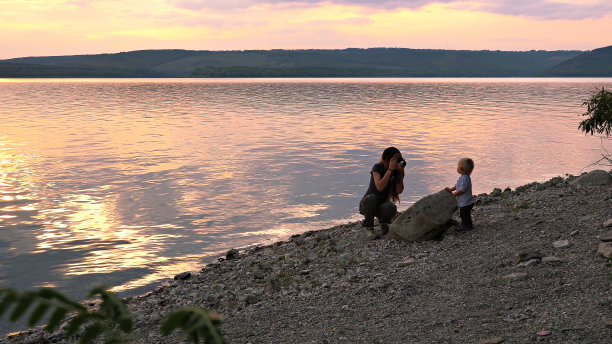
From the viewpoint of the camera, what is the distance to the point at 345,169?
963 inches

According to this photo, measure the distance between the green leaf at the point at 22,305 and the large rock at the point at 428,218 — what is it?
987 centimetres

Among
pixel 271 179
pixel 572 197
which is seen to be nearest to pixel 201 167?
pixel 271 179

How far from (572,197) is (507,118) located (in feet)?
133

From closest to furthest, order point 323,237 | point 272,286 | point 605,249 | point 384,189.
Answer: point 605,249 < point 272,286 < point 384,189 < point 323,237

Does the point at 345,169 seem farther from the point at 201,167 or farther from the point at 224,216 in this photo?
the point at 224,216

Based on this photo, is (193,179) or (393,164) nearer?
(393,164)

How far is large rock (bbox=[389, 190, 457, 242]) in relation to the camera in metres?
10.7

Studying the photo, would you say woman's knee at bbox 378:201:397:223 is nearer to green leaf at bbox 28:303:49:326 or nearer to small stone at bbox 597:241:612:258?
small stone at bbox 597:241:612:258

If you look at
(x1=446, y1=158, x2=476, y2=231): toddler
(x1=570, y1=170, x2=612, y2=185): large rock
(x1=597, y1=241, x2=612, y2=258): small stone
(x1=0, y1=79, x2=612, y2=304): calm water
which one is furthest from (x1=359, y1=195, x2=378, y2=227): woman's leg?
(x1=570, y1=170, x2=612, y2=185): large rock

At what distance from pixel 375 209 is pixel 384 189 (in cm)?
50

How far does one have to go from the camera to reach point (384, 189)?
11633 mm

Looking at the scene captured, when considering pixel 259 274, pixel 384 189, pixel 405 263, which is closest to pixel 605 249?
pixel 405 263

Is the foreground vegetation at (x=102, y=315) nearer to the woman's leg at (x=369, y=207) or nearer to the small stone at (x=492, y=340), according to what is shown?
the small stone at (x=492, y=340)

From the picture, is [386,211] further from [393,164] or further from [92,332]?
[92,332]
